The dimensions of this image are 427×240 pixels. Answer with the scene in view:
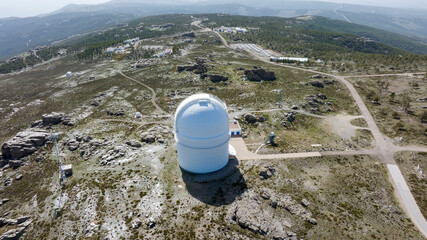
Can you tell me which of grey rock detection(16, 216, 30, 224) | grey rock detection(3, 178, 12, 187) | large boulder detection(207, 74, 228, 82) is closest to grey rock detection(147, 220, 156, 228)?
grey rock detection(16, 216, 30, 224)

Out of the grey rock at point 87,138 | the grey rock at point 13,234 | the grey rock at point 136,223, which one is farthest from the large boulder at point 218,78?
the grey rock at point 13,234

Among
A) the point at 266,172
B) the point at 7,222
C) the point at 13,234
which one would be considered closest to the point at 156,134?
the point at 266,172

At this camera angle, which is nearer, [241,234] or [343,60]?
[241,234]

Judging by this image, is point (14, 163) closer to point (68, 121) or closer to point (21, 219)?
point (68, 121)

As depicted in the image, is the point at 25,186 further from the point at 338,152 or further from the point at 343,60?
the point at 343,60

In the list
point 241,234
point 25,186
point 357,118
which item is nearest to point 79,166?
point 25,186

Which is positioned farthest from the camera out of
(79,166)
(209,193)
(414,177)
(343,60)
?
(343,60)

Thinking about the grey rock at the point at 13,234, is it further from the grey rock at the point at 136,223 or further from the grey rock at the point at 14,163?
the grey rock at the point at 14,163
